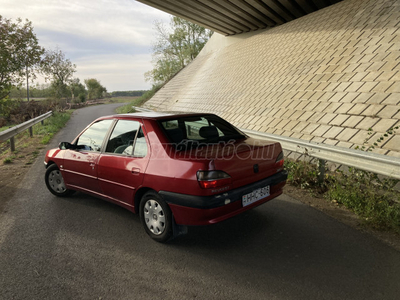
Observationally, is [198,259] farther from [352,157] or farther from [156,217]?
[352,157]

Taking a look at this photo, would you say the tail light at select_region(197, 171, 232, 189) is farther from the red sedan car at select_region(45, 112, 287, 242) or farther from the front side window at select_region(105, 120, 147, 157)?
the front side window at select_region(105, 120, 147, 157)

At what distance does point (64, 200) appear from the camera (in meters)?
4.94

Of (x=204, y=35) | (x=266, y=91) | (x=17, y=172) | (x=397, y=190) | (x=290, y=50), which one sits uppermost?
(x=204, y=35)

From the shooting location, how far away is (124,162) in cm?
373

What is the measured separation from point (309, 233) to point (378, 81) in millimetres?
5031

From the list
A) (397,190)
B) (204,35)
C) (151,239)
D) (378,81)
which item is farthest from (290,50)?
(204,35)

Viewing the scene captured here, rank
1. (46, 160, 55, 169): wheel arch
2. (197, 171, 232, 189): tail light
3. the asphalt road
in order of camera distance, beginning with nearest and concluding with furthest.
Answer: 1. the asphalt road
2. (197, 171, 232, 189): tail light
3. (46, 160, 55, 169): wheel arch

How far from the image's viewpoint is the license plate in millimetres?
3289

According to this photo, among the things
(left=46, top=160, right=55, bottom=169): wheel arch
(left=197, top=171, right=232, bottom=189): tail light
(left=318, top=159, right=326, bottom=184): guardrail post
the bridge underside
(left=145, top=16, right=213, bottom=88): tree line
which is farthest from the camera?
(left=145, top=16, right=213, bottom=88): tree line

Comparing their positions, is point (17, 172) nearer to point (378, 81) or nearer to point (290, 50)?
point (378, 81)

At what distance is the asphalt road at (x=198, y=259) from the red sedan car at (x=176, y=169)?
0.39 meters

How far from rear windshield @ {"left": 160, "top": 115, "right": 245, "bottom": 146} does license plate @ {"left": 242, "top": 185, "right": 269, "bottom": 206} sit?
80 centimetres

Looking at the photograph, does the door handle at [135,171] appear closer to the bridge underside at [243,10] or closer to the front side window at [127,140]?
the front side window at [127,140]

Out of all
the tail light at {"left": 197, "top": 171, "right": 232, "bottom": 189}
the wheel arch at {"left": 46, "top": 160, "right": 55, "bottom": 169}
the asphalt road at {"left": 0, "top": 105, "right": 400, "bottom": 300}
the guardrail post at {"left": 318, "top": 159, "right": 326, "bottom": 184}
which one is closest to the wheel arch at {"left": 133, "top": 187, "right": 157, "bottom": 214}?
the asphalt road at {"left": 0, "top": 105, "right": 400, "bottom": 300}
